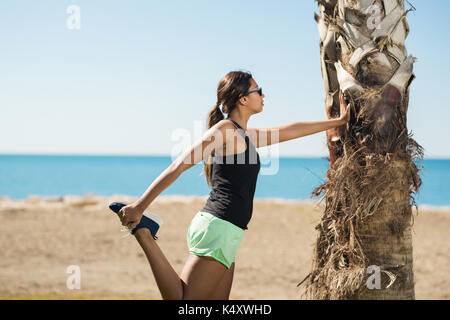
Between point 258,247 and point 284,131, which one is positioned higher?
point 284,131

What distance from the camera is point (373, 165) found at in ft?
10.3

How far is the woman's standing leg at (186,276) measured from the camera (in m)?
2.86

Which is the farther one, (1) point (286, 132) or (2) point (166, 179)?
(1) point (286, 132)

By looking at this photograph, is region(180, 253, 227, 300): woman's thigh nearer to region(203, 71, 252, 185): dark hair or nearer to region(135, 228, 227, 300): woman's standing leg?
region(135, 228, 227, 300): woman's standing leg

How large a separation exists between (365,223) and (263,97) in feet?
4.09

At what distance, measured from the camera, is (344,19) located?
11.0 ft

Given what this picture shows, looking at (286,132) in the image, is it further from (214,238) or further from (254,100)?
(214,238)

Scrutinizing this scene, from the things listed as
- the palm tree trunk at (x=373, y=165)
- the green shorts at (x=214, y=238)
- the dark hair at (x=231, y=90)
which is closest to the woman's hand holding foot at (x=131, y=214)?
the green shorts at (x=214, y=238)

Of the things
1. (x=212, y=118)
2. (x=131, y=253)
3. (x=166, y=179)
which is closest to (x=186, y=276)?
(x=166, y=179)

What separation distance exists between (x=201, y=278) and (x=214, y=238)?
0.29 meters

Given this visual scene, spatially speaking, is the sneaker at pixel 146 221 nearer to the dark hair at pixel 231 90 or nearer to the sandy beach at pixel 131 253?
the dark hair at pixel 231 90

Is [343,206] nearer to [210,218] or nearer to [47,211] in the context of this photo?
[210,218]

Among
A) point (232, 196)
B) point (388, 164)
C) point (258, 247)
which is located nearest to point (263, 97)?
point (232, 196)

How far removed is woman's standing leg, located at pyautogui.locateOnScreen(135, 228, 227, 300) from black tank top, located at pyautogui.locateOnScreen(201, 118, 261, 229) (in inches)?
13.5
